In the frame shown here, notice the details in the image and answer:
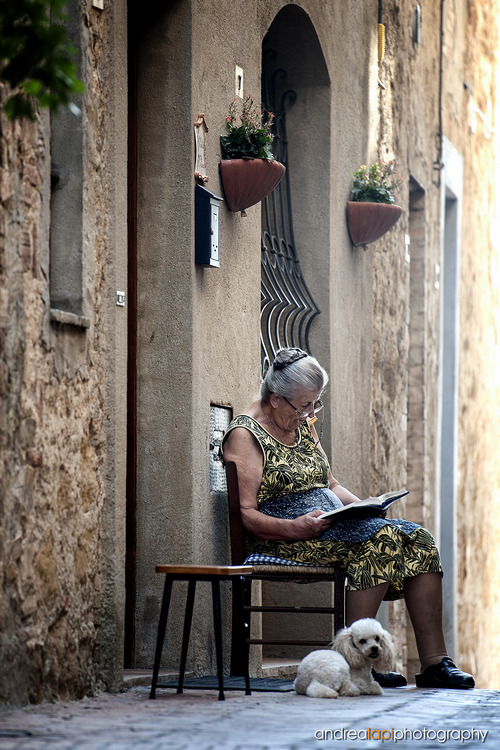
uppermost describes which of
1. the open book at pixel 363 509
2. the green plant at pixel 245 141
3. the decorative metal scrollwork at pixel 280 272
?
the green plant at pixel 245 141

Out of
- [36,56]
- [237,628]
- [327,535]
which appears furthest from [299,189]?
[36,56]

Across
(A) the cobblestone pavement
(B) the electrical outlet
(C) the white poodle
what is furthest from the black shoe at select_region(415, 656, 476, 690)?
(B) the electrical outlet

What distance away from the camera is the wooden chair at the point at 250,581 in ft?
16.7

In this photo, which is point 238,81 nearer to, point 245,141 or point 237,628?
point 245,141

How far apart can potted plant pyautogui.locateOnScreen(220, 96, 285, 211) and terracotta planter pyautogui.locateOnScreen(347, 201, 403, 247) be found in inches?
75.2

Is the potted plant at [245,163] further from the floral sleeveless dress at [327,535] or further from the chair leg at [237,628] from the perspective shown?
the chair leg at [237,628]

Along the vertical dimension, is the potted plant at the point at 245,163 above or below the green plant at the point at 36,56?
above

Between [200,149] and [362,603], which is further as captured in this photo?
[200,149]

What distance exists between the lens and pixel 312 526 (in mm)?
5129

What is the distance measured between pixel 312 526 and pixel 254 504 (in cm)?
31

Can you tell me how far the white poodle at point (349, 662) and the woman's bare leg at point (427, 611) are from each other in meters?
0.49

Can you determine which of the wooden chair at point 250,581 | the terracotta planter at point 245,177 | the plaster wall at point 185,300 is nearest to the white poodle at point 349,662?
the wooden chair at point 250,581

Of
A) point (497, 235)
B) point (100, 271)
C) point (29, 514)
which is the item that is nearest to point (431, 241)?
point (497, 235)

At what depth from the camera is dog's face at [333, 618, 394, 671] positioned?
15.1ft
